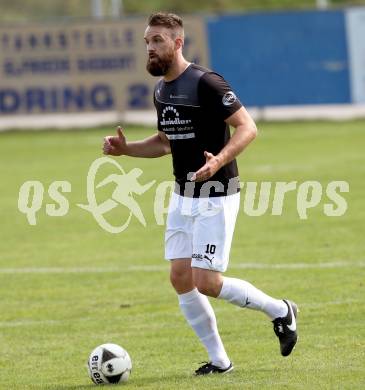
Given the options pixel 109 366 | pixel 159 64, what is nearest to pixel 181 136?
pixel 159 64

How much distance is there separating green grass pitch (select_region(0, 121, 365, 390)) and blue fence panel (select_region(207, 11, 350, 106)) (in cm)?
1074

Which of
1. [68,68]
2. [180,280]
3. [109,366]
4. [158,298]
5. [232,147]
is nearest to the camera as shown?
[232,147]

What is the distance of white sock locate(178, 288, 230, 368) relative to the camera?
8.43m

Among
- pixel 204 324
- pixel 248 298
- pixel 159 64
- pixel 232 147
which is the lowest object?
pixel 204 324

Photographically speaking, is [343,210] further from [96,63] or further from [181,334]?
[96,63]

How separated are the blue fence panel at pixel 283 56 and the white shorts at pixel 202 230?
76.4 feet

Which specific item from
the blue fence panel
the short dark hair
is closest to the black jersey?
the short dark hair

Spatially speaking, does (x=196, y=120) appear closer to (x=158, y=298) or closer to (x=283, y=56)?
(x=158, y=298)

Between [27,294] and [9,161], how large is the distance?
13747 millimetres

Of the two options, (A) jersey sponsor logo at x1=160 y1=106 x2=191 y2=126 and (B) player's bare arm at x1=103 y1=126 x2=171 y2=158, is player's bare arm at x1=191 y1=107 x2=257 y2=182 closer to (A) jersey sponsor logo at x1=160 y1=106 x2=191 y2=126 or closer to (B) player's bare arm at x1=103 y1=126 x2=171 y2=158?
(A) jersey sponsor logo at x1=160 y1=106 x2=191 y2=126

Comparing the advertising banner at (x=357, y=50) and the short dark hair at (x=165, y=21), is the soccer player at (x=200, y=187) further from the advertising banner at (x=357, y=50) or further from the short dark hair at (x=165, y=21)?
the advertising banner at (x=357, y=50)

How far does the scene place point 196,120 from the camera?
27.2 feet

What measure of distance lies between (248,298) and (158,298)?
3120mm

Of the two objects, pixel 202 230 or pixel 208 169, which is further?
pixel 202 230
